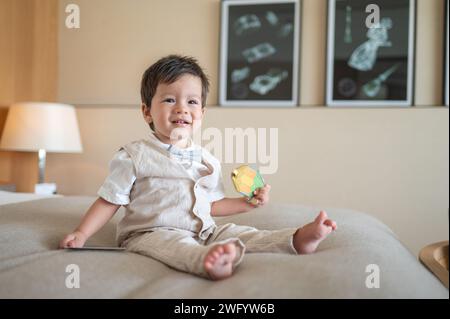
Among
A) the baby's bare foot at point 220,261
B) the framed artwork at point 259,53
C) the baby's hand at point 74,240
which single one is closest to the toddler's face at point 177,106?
the baby's hand at point 74,240

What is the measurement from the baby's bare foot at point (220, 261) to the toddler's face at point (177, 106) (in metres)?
0.43

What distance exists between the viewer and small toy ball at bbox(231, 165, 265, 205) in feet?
3.34

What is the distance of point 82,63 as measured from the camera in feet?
9.45

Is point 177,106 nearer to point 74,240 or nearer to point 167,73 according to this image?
point 167,73

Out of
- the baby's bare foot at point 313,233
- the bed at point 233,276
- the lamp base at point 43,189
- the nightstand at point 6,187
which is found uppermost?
the baby's bare foot at point 313,233

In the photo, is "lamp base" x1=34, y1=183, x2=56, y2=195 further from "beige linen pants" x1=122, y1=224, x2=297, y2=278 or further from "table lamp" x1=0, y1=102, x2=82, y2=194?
"beige linen pants" x1=122, y1=224, x2=297, y2=278

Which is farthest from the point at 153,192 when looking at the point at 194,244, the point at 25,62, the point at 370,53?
the point at 25,62

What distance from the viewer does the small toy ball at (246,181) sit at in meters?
1.02

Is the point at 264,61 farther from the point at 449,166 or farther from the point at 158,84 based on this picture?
the point at 158,84

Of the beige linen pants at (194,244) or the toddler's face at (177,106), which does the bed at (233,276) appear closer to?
the beige linen pants at (194,244)

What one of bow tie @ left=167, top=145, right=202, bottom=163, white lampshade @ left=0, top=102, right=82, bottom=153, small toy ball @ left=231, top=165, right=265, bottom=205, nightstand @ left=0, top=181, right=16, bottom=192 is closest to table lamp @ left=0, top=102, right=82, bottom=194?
white lampshade @ left=0, top=102, right=82, bottom=153

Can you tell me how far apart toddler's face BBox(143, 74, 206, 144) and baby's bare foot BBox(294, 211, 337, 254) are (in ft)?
1.30

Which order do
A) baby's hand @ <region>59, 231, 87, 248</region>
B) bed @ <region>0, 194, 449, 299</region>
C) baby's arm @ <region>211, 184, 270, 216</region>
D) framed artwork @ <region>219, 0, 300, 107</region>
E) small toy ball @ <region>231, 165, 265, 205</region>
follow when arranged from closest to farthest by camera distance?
bed @ <region>0, 194, 449, 299</region>, baby's hand @ <region>59, 231, 87, 248</region>, small toy ball @ <region>231, 165, 265, 205</region>, baby's arm @ <region>211, 184, 270, 216</region>, framed artwork @ <region>219, 0, 300, 107</region>

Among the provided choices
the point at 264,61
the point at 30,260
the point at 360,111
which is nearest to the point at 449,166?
the point at 360,111
